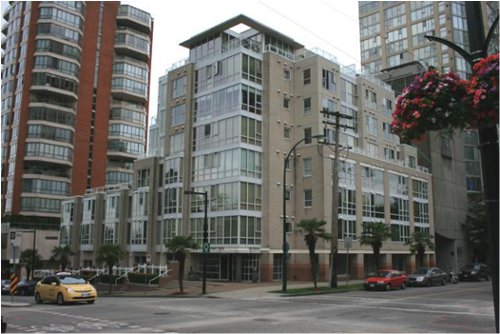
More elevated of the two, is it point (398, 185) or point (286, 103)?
point (286, 103)

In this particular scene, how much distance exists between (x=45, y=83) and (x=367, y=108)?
49543mm

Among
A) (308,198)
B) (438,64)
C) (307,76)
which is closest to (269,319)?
(308,198)

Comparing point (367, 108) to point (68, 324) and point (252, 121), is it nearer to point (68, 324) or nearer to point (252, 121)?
point (252, 121)

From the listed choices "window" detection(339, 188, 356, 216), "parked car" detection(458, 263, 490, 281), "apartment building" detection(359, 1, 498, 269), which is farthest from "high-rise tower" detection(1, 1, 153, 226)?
"parked car" detection(458, 263, 490, 281)

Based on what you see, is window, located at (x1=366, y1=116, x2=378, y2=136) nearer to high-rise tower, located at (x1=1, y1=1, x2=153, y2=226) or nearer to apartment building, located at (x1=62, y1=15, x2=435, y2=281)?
apartment building, located at (x1=62, y1=15, x2=435, y2=281)

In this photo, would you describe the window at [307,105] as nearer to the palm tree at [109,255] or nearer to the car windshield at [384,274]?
the car windshield at [384,274]

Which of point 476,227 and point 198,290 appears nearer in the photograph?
point 198,290

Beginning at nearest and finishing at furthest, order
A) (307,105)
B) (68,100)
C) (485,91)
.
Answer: (485,91), (307,105), (68,100)

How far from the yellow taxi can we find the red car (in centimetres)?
1740

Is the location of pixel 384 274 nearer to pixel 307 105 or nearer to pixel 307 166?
pixel 307 166

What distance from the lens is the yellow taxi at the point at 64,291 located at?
23.2m

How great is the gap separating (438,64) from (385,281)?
6782cm

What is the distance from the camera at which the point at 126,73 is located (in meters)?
87.5

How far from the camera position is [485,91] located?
564 cm
